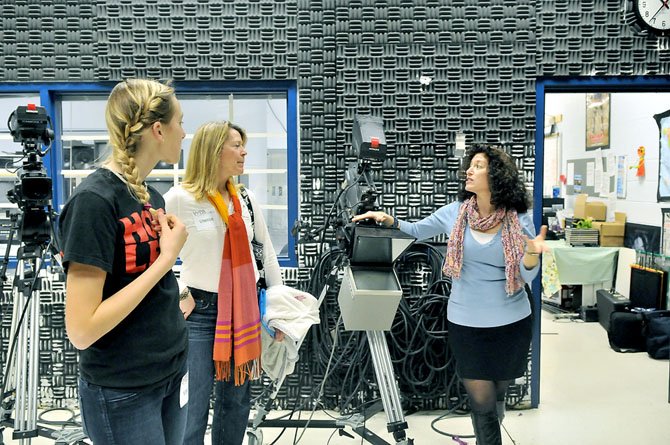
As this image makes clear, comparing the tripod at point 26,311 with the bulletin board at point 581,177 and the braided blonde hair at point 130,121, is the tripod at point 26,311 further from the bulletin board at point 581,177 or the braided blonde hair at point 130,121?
the bulletin board at point 581,177

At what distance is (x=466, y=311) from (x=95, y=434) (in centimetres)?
173

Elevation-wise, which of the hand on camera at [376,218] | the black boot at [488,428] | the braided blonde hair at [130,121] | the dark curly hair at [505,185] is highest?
the braided blonde hair at [130,121]

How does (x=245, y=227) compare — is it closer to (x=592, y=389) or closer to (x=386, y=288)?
(x=386, y=288)

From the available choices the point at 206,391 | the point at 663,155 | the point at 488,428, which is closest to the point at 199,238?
the point at 206,391

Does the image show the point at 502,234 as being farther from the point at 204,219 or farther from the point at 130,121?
the point at 130,121

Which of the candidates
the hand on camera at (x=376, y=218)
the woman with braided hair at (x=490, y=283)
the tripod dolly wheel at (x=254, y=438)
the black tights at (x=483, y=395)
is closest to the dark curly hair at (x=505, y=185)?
the woman with braided hair at (x=490, y=283)

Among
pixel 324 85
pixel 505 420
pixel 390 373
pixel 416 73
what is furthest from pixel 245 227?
pixel 505 420

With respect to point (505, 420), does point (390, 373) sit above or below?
above

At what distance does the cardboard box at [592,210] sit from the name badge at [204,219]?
5.73 m

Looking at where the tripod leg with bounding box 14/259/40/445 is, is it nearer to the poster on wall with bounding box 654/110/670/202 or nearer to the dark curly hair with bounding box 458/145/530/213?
the dark curly hair with bounding box 458/145/530/213

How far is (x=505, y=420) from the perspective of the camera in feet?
11.6

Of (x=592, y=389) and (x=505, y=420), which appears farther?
(x=592, y=389)

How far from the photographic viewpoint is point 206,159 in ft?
7.98

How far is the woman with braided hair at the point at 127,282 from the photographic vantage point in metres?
1.31
